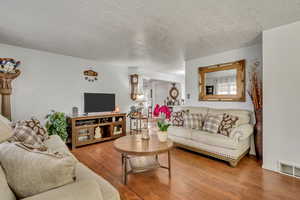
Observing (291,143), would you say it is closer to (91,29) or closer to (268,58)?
(268,58)

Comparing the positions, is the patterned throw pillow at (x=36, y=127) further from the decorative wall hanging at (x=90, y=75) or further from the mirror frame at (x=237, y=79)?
the mirror frame at (x=237, y=79)

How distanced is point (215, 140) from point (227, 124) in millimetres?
422

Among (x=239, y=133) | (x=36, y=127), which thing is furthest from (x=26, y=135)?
(x=239, y=133)

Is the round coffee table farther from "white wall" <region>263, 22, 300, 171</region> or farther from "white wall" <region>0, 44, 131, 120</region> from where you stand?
"white wall" <region>0, 44, 131, 120</region>

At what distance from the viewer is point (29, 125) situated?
2.12 metres

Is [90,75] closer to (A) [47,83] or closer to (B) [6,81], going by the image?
(A) [47,83]

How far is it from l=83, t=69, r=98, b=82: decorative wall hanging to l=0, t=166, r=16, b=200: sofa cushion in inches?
140

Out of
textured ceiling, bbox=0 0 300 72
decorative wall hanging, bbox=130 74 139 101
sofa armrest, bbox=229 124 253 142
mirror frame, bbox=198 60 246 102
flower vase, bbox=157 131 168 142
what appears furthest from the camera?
decorative wall hanging, bbox=130 74 139 101

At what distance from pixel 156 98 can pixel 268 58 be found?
7.06 meters

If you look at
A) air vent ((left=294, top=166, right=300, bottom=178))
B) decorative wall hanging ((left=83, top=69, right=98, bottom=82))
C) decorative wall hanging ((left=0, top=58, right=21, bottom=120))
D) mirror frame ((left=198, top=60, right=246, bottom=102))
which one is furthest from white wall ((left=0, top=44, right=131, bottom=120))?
air vent ((left=294, top=166, right=300, bottom=178))

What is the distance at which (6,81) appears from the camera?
9.11 ft

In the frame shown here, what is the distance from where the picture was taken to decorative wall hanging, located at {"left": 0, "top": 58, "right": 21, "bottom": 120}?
8.89 ft

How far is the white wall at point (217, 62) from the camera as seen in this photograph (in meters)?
3.05

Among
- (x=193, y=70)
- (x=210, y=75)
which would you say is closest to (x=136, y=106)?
(x=193, y=70)
